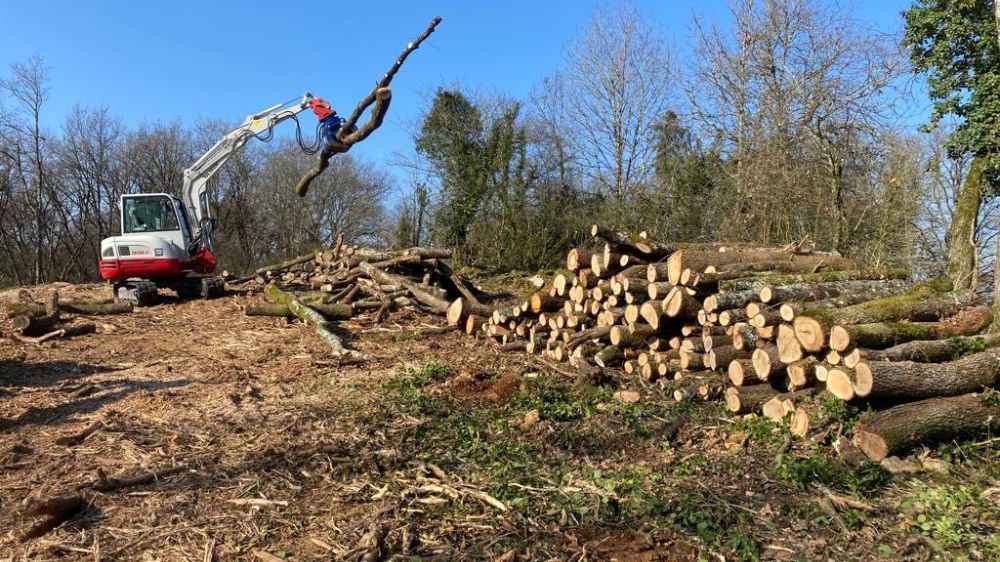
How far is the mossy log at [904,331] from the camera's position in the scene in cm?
515

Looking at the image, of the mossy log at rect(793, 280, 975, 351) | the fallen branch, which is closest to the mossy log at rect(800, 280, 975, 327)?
the mossy log at rect(793, 280, 975, 351)

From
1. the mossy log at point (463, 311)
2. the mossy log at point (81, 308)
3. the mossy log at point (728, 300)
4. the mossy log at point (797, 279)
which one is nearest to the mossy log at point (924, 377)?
the mossy log at point (728, 300)

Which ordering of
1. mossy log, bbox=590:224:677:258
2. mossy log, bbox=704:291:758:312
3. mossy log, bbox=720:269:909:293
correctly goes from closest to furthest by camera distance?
1. mossy log, bbox=704:291:758:312
2. mossy log, bbox=720:269:909:293
3. mossy log, bbox=590:224:677:258

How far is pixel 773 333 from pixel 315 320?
22.0 ft

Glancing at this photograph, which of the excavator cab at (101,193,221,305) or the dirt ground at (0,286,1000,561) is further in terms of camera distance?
the excavator cab at (101,193,221,305)

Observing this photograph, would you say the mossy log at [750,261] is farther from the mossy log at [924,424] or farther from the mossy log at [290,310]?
the mossy log at [290,310]

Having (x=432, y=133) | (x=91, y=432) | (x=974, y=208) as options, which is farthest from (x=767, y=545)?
(x=432, y=133)

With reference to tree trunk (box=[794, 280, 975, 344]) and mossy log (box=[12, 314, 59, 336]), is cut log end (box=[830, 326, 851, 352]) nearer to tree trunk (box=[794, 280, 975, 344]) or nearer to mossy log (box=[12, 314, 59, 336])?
tree trunk (box=[794, 280, 975, 344])

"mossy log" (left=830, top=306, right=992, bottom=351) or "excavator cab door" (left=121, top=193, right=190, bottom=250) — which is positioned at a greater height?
"excavator cab door" (left=121, top=193, right=190, bottom=250)

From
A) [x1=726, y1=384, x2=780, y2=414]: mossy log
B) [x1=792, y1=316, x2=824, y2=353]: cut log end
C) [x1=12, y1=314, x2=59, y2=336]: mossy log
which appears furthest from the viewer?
[x1=12, y1=314, x2=59, y2=336]: mossy log

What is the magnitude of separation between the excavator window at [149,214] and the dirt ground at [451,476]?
6.54 meters

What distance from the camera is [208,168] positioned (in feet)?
46.7

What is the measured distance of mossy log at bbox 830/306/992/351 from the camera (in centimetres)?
515

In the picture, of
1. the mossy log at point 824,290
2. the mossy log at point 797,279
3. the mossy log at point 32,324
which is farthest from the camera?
the mossy log at point 32,324
